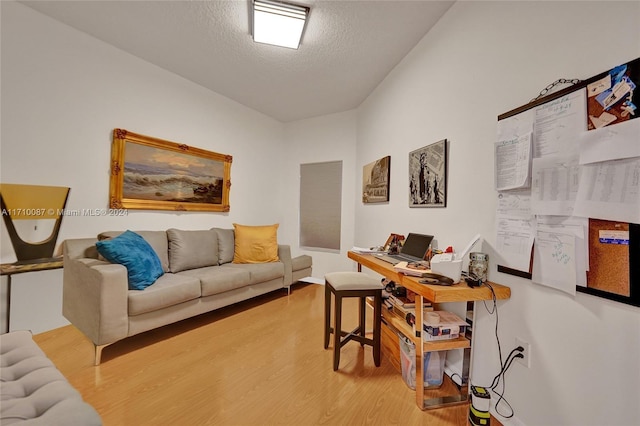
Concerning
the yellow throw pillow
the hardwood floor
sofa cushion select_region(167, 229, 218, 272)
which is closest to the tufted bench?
the hardwood floor

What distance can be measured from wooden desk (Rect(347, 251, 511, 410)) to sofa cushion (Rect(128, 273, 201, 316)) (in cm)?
186

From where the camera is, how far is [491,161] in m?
1.63

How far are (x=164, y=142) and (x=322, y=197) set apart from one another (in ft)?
8.03

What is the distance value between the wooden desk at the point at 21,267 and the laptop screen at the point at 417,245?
3.03 metres

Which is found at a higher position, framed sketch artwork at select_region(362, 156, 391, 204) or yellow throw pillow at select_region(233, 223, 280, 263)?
framed sketch artwork at select_region(362, 156, 391, 204)

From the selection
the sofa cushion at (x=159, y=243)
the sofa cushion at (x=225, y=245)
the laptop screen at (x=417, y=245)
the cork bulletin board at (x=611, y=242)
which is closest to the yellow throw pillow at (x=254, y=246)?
the sofa cushion at (x=225, y=245)

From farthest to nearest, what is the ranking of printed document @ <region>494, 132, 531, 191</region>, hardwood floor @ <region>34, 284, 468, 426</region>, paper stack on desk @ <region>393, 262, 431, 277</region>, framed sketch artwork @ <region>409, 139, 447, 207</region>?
framed sketch artwork @ <region>409, 139, 447, 207</region> < paper stack on desk @ <region>393, 262, 431, 277</region> < hardwood floor @ <region>34, 284, 468, 426</region> < printed document @ <region>494, 132, 531, 191</region>

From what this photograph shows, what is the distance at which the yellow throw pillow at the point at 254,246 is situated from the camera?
11.8ft

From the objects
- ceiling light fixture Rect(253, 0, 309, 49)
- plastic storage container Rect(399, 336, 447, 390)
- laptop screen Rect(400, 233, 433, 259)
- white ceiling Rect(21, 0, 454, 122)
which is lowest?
plastic storage container Rect(399, 336, 447, 390)

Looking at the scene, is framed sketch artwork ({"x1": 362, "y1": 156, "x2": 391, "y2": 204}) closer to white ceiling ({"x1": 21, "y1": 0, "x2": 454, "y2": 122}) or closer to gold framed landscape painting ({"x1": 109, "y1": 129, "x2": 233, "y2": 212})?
white ceiling ({"x1": 21, "y1": 0, "x2": 454, "y2": 122})

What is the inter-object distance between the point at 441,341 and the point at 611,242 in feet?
3.37

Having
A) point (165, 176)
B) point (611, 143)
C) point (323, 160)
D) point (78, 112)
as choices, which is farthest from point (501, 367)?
point (78, 112)

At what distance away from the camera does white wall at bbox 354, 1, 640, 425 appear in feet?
3.41

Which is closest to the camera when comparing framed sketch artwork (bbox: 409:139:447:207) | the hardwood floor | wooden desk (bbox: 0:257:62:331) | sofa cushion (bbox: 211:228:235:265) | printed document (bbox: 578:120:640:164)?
printed document (bbox: 578:120:640:164)
